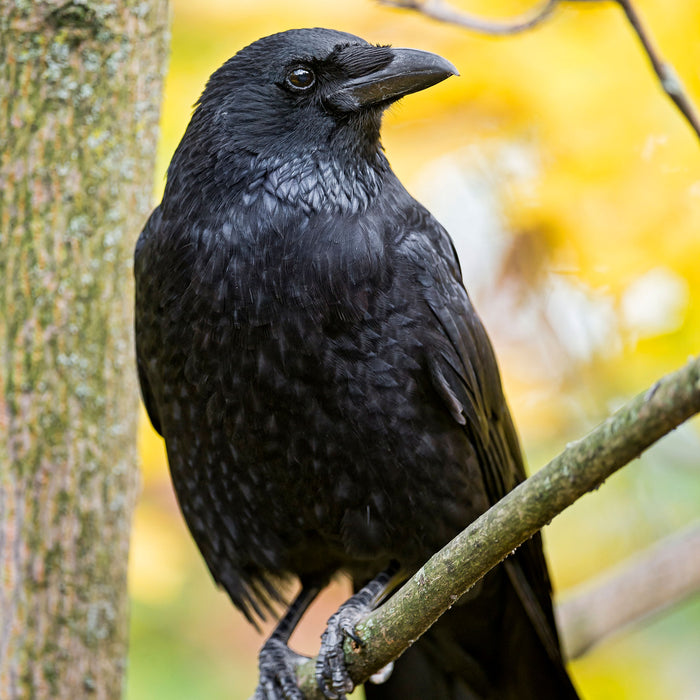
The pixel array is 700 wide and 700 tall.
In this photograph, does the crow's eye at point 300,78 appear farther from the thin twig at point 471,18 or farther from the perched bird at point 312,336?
the thin twig at point 471,18

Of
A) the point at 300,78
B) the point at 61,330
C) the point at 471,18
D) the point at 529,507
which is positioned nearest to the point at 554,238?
the point at 471,18

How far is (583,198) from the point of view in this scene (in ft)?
12.2

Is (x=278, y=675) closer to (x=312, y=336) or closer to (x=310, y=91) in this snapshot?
(x=312, y=336)

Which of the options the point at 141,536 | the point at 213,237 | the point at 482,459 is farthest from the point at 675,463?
the point at 213,237

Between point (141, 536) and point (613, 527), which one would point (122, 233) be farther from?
point (613, 527)

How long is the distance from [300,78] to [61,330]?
102 cm

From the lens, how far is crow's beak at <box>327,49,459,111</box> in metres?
2.78

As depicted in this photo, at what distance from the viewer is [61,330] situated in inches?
118

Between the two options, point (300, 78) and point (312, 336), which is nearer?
point (312, 336)

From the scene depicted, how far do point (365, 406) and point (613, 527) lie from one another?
2.60 metres

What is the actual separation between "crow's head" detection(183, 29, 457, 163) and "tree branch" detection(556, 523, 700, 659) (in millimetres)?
1874

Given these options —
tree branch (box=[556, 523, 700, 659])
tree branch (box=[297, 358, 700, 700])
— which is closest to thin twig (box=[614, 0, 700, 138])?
tree branch (box=[297, 358, 700, 700])

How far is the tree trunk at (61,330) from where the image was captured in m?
2.96

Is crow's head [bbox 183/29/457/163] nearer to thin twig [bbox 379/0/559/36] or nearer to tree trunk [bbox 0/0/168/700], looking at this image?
thin twig [bbox 379/0/559/36]
